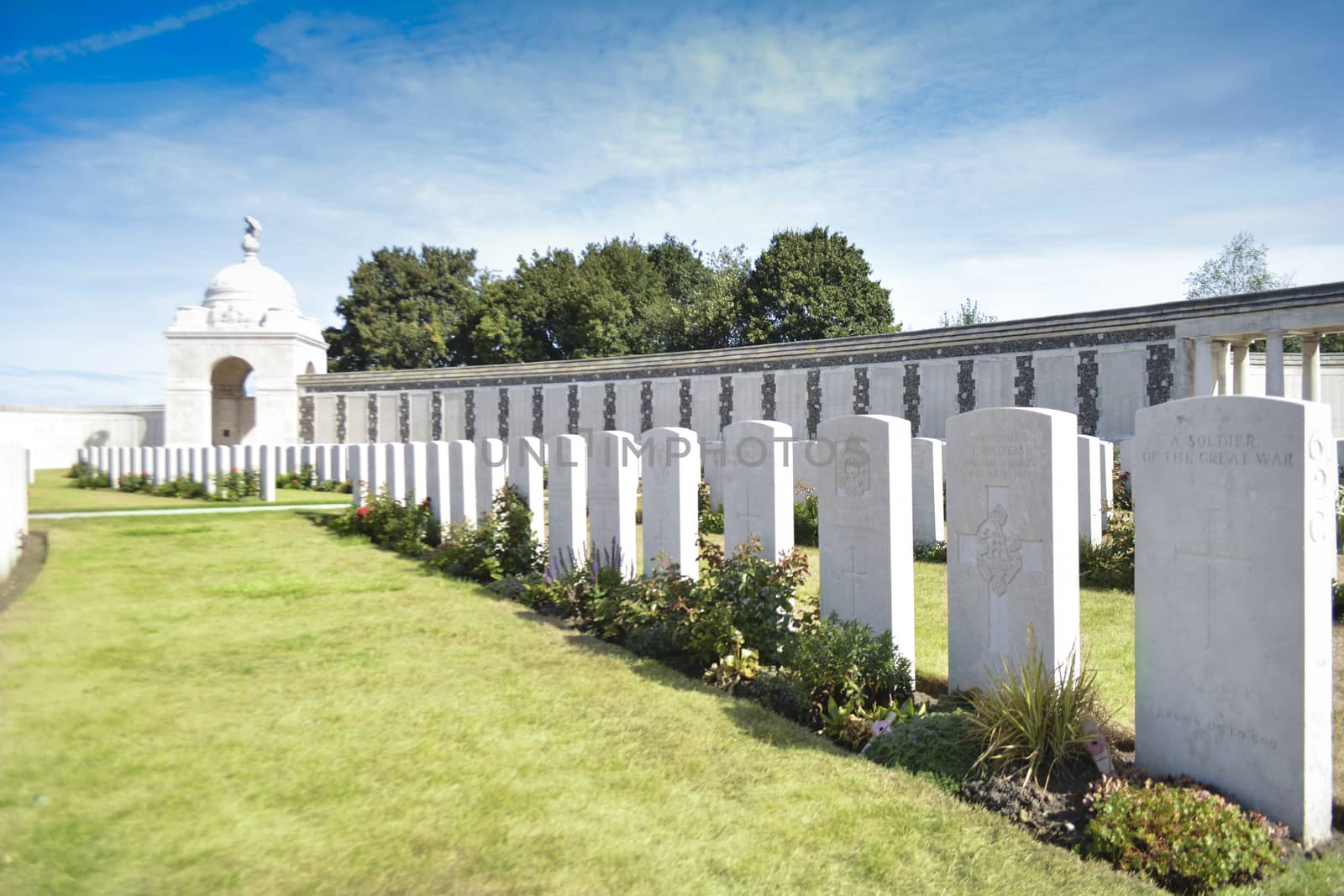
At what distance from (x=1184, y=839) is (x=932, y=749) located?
1.40 metres

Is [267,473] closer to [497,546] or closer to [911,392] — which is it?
[497,546]

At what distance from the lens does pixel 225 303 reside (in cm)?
3697

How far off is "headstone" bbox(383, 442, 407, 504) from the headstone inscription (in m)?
11.0

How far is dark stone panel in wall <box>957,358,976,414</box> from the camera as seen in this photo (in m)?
26.5

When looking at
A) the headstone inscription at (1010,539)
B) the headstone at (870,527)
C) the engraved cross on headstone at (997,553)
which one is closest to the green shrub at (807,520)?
the headstone at (870,527)

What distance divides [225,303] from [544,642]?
36220 millimetres

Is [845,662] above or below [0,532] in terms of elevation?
below

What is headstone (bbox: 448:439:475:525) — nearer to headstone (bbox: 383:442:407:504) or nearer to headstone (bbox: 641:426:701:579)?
headstone (bbox: 383:442:407:504)

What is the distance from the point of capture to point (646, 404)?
1293 inches

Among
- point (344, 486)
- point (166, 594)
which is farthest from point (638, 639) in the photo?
point (344, 486)

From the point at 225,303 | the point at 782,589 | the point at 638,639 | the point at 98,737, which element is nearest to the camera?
the point at 98,737

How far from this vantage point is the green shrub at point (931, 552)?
12305mm

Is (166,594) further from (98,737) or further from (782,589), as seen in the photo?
(782,589)

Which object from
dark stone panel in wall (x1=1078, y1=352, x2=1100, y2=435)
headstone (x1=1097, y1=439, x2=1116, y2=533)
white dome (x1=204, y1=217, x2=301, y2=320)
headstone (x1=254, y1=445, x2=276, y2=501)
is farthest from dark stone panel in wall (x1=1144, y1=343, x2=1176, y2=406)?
white dome (x1=204, y1=217, x2=301, y2=320)
